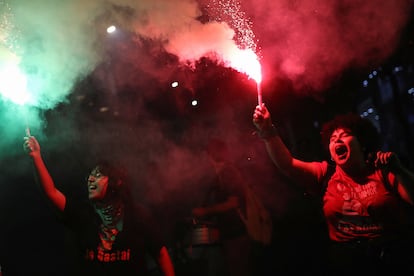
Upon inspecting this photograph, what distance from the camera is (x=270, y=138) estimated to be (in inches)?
119

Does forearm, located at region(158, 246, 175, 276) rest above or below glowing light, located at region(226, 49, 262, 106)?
below

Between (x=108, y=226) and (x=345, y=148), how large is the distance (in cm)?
210

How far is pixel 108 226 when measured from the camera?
10.8ft

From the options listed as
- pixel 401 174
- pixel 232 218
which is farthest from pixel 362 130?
pixel 232 218

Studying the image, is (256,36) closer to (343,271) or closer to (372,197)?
(372,197)

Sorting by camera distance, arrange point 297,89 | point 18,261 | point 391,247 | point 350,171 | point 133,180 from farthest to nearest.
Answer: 1. point 297,89
2. point 133,180
3. point 18,261
4. point 350,171
5. point 391,247

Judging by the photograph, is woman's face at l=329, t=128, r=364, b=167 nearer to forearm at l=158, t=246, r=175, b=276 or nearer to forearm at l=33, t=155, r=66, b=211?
forearm at l=158, t=246, r=175, b=276

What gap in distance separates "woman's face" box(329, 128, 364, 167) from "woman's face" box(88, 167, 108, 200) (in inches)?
79.2

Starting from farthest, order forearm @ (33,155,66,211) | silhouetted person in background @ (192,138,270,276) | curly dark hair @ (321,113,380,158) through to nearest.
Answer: silhouetted person in background @ (192,138,270,276), forearm @ (33,155,66,211), curly dark hair @ (321,113,380,158)

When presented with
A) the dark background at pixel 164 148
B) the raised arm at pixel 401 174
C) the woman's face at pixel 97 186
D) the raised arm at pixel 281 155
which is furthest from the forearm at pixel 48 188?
the raised arm at pixel 401 174

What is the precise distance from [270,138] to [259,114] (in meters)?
0.21

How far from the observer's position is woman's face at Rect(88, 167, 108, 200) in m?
3.39

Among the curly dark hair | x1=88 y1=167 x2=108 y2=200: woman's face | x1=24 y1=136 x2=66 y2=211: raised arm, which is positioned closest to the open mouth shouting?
the curly dark hair

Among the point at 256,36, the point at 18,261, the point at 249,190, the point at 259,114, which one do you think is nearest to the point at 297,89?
the point at 256,36
